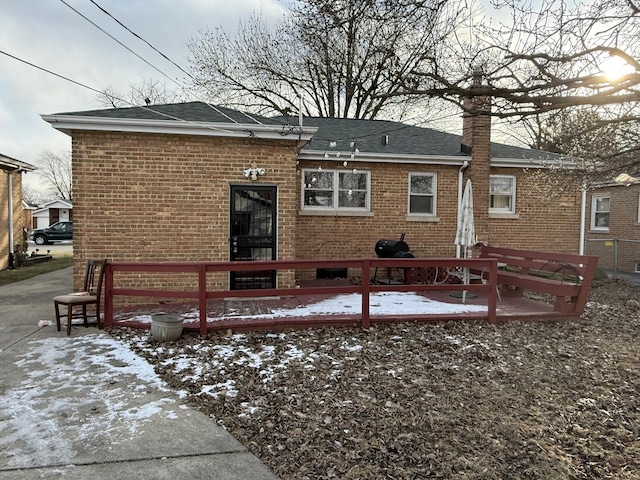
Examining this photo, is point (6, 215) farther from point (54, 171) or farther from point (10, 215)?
point (54, 171)

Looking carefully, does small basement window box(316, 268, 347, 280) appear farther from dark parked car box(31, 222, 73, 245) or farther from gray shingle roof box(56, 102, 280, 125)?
dark parked car box(31, 222, 73, 245)

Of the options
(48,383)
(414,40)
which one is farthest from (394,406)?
(414,40)

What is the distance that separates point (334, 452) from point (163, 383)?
7.19 ft

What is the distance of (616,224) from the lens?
17188 millimetres

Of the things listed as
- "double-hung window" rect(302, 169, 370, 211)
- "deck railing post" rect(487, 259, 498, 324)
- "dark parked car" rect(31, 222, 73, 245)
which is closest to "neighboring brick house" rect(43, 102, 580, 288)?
"double-hung window" rect(302, 169, 370, 211)

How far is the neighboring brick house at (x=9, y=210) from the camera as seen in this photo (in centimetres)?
1490

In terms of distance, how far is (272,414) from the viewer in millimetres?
3758

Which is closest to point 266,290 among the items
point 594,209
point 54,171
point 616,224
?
point 616,224

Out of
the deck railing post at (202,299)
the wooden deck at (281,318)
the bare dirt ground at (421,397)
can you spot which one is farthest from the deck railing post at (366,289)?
the deck railing post at (202,299)

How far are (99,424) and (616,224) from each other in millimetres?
19723

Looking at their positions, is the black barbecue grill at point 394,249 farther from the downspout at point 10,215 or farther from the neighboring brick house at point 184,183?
the downspout at point 10,215

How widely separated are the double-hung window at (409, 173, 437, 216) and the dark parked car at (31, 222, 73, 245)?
30.6 m

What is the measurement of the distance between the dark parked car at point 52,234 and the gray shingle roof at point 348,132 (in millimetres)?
27556

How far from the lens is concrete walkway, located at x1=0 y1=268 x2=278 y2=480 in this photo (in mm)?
2914
